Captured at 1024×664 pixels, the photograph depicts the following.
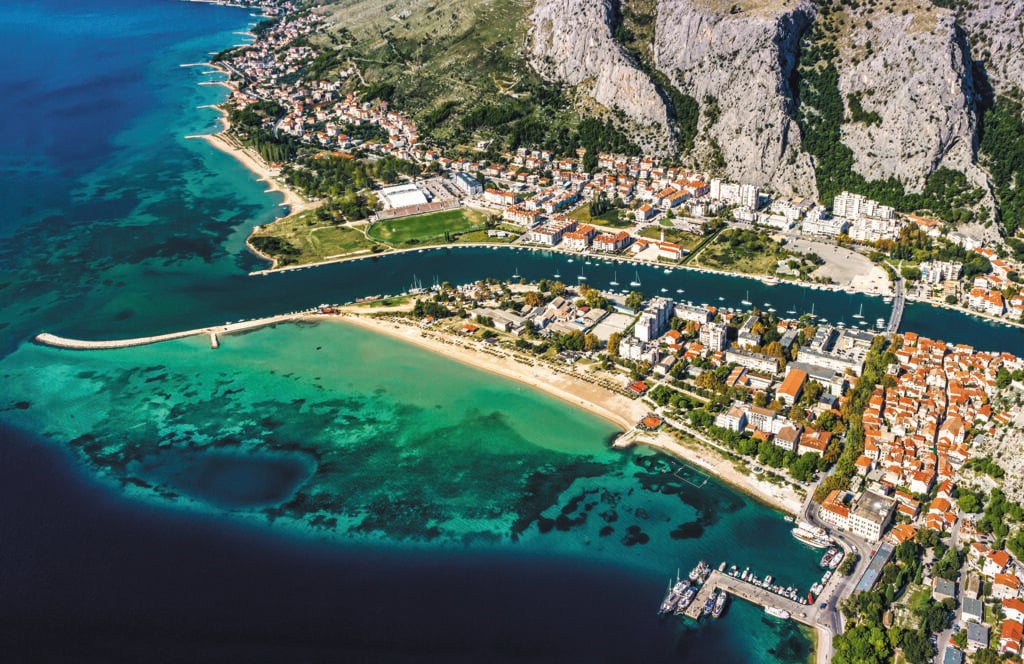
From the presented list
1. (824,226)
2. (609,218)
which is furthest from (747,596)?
(609,218)

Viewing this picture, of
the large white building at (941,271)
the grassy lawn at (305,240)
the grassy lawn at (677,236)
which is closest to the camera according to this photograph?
the large white building at (941,271)

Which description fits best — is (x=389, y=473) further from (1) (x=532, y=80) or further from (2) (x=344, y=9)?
(2) (x=344, y=9)

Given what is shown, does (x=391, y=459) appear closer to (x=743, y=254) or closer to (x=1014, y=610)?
(x=1014, y=610)

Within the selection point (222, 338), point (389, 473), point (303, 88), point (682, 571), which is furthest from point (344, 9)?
point (682, 571)

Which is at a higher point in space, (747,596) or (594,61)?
(594,61)

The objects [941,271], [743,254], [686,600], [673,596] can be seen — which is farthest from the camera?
[743,254]

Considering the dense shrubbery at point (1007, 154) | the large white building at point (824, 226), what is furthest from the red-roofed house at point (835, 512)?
the dense shrubbery at point (1007, 154)

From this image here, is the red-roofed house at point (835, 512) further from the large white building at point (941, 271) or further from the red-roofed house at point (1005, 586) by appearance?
the large white building at point (941, 271)
